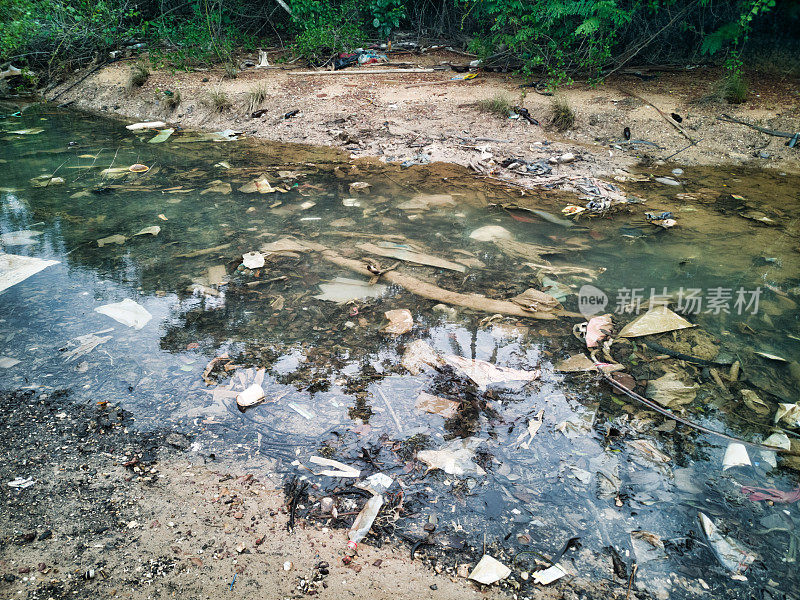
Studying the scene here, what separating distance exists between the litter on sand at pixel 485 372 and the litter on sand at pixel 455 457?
46 centimetres

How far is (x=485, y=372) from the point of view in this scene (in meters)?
2.91

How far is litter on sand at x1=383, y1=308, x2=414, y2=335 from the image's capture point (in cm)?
328

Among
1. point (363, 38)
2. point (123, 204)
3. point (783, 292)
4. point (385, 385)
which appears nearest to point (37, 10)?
point (363, 38)

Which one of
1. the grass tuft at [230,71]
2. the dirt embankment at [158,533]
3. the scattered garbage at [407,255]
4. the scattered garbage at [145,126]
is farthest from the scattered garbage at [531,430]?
the grass tuft at [230,71]

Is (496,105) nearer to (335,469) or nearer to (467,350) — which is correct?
(467,350)

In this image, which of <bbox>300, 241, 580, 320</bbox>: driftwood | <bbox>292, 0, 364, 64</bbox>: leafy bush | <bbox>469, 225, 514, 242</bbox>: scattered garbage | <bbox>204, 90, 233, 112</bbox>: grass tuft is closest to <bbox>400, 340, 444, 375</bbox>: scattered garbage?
<bbox>300, 241, 580, 320</bbox>: driftwood

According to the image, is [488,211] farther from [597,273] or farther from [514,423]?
[514,423]

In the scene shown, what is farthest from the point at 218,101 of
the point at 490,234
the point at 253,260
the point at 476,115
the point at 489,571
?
the point at 489,571

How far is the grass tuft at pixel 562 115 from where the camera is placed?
6.56 meters

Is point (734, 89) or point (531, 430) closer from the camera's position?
point (531, 430)

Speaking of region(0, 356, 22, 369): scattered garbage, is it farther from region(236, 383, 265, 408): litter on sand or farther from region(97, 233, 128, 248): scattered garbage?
region(97, 233, 128, 248): scattered garbage

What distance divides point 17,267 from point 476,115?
5704 millimetres

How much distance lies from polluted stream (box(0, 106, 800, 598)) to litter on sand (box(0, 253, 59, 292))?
20 mm

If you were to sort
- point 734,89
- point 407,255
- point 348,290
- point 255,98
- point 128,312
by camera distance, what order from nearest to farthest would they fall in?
point 128,312 → point 348,290 → point 407,255 → point 734,89 → point 255,98
